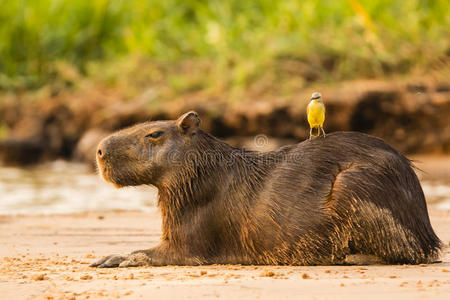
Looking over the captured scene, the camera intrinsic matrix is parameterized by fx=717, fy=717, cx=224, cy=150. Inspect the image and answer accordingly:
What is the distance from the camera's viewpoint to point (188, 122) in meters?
4.55

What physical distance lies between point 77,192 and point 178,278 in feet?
20.2

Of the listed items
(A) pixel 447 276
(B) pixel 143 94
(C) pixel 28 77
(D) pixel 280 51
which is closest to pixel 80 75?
(C) pixel 28 77

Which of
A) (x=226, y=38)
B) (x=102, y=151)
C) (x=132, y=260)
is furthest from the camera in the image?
(x=226, y=38)

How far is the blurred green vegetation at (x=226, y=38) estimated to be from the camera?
480 inches

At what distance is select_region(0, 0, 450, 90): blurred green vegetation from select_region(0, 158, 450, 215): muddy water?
2.17m

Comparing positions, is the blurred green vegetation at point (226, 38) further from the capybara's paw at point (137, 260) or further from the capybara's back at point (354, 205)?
the capybara's paw at point (137, 260)

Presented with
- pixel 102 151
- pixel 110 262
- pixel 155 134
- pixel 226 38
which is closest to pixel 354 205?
pixel 155 134

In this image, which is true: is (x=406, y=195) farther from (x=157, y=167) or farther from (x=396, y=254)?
(x=157, y=167)

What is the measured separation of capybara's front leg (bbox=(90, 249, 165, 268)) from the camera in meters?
4.23

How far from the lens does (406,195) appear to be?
14.0 ft

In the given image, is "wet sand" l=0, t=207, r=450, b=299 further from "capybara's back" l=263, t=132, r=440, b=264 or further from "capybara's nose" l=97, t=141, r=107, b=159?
"capybara's nose" l=97, t=141, r=107, b=159

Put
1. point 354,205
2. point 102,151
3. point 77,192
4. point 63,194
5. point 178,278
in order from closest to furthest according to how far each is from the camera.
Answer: point 178,278 < point 354,205 < point 102,151 < point 63,194 < point 77,192

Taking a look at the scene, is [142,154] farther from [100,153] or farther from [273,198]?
[273,198]

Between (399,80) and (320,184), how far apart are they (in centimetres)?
792
